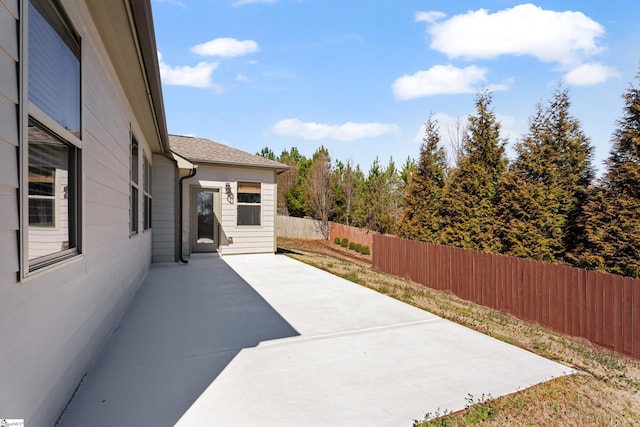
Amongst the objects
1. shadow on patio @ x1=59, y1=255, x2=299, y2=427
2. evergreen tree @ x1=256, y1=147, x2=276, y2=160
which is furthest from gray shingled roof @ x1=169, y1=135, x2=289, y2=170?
evergreen tree @ x1=256, y1=147, x2=276, y2=160

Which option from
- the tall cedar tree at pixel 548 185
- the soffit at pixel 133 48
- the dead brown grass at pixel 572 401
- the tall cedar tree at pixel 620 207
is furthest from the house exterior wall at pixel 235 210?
the dead brown grass at pixel 572 401

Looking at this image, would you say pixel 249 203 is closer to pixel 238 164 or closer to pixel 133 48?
pixel 238 164

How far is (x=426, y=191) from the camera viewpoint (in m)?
10.0

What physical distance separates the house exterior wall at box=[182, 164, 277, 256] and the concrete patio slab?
469cm

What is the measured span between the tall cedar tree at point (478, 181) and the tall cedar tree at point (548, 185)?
26.6 inches

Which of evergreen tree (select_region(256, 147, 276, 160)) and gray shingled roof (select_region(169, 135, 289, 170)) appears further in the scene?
evergreen tree (select_region(256, 147, 276, 160))

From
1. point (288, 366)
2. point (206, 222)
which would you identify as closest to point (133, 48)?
point (288, 366)

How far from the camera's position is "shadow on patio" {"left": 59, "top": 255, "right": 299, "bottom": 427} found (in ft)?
7.30

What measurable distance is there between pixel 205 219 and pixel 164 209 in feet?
5.52

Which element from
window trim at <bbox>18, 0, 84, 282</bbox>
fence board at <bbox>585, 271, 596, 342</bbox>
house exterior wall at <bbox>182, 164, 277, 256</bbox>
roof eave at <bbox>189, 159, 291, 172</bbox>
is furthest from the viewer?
house exterior wall at <bbox>182, 164, 277, 256</bbox>

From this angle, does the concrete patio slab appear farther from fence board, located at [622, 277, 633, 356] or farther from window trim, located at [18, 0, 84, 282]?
fence board, located at [622, 277, 633, 356]

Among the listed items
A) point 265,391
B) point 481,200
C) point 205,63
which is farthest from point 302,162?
point 265,391

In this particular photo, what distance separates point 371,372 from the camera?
9.29 feet

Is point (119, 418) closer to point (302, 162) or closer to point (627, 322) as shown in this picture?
point (627, 322)
